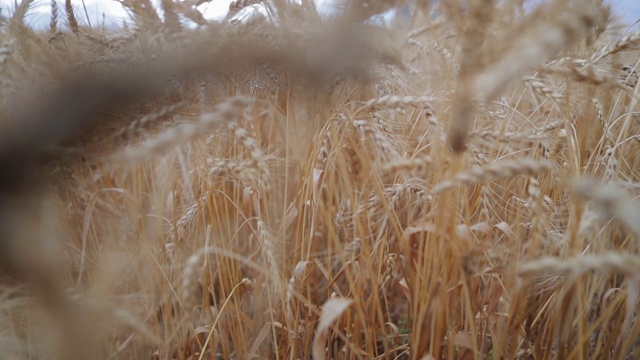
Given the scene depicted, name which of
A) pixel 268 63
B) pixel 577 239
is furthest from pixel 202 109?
pixel 577 239

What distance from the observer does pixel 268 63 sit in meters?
0.47

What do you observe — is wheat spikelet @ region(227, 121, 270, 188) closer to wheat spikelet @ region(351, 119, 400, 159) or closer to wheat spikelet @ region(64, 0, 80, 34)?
wheat spikelet @ region(351, 119, 400, 159)

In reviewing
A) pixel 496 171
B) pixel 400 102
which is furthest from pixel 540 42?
pixel 400 102

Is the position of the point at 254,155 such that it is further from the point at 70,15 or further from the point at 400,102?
the point at 70,15

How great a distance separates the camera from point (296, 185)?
1.04 metres

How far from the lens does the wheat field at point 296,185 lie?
395mm

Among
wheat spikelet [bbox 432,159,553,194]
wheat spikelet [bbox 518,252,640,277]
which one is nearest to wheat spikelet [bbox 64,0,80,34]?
wheat spikelet [bbox 432,159,553,194]

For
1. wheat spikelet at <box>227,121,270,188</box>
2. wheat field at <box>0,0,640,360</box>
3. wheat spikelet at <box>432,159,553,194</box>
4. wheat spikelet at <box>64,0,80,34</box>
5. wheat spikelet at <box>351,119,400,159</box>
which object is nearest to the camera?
wheat field at <box>0,0,640,360</box>

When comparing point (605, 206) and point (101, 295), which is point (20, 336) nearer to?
point (101, 295)

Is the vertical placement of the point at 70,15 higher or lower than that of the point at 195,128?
higher

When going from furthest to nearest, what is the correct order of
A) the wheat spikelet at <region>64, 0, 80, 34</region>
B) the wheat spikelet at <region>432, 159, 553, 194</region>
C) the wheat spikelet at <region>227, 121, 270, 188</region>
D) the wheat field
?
the wheat spikelet at <region>64, 0, 80, 34</region>, the wheat spikelet at <region>227, 121, 270, 188</region>, the wheat spikelet at <region>432, 159, 553, 194</region>, the wheat field

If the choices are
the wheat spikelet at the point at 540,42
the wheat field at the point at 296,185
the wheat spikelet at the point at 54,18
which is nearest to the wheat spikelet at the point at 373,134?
the wheat field at the point at 296,185

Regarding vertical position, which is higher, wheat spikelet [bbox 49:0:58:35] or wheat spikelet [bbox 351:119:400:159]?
wheat spikelet [bbox 49:0:58:35]

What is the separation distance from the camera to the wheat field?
39cm
